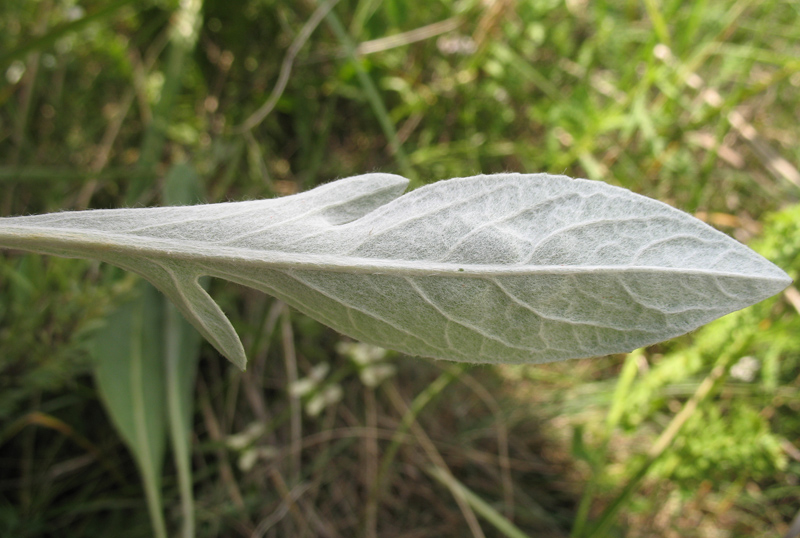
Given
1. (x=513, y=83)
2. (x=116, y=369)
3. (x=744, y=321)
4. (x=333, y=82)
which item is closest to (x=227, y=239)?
(x=116, y=369)

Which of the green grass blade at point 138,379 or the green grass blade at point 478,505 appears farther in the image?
the green grass blade at point 478,505

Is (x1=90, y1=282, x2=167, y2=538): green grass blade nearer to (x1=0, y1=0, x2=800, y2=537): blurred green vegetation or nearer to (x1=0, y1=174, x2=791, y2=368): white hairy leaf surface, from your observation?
(x1=0, y1=0, x2=800, y2=537): blurred green vegetation

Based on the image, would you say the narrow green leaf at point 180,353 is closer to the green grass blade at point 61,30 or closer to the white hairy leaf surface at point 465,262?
the green grass blade at point 61,30

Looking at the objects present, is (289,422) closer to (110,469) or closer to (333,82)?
(110,469)

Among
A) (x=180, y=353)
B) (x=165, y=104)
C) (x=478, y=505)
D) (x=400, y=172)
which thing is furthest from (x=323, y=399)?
(x=165, y=104)

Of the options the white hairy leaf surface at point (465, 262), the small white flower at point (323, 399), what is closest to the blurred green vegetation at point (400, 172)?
the small white flower at point (323, 399)

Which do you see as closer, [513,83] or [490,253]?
A: [490,253]
